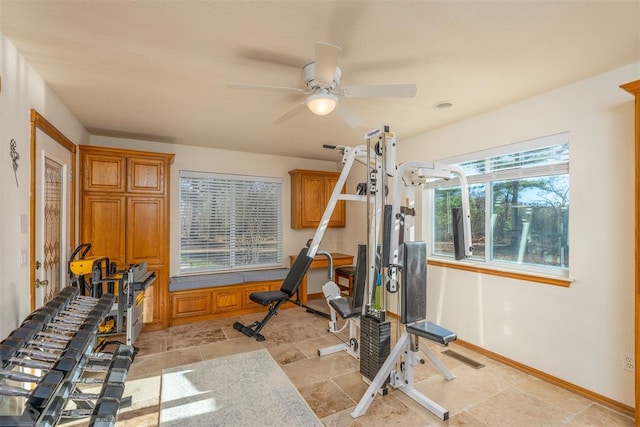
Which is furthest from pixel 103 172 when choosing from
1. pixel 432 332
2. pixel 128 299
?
pixel 432 332

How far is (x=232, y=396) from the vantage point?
2521 mm

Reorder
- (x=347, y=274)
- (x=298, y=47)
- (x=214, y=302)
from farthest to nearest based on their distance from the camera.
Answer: (x=347, y=274) < (x=214, y=302) < (x=298, y=47)

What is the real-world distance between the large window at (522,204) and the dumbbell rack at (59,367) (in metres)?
3.38

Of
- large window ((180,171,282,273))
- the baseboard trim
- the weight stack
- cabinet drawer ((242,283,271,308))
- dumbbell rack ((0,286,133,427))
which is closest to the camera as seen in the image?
dumbbell rack ((0,286,133,427))

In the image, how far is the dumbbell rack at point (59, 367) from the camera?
972 mm

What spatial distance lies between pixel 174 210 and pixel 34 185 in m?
2.35

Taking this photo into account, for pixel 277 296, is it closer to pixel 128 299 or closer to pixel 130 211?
pixel 128 299

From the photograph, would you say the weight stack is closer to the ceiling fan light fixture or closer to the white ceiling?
the ceiling fan light fixture

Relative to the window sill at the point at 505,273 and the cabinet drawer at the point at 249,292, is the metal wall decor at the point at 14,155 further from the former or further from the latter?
the window sill at the point at 505,273

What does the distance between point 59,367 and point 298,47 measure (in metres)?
2.05

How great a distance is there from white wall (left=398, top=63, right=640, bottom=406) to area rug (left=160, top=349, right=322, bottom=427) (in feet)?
7.01

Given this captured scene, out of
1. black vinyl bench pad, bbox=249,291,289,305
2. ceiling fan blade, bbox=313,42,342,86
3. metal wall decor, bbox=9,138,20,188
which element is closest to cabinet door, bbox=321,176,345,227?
black vinyl bench pad, bbox=249,291,289,305

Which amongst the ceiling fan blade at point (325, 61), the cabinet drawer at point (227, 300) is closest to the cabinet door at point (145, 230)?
the cabinet drawer at point (227, 300)

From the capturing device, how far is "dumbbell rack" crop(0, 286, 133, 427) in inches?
38.3
